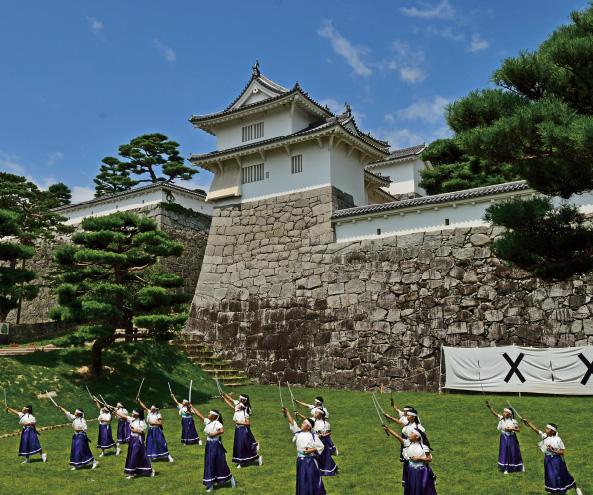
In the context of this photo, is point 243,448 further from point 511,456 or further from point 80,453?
point 511,456

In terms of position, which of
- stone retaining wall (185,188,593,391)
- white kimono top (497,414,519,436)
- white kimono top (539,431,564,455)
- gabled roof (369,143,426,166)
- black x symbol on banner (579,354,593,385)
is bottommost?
white kimono top (539,431,564,455)

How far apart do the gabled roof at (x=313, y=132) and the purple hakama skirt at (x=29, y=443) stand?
13152 mm

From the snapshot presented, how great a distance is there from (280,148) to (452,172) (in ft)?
34.3

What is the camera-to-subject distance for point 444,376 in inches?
603

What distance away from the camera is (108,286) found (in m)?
15.1

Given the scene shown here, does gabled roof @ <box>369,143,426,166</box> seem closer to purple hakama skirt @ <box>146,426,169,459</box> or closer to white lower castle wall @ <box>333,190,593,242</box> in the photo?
white lower castle wall @ <box>333,190,593,242</box>

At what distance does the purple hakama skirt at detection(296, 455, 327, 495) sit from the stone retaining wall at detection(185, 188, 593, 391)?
919 cm

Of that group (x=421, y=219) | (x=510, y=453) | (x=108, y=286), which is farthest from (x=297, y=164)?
(x=510, y=453)

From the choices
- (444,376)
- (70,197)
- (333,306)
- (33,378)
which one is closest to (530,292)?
(444,376)

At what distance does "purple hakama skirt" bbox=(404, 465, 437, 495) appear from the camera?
6.46m

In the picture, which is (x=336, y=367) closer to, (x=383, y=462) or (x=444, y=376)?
(x=444, y=376)

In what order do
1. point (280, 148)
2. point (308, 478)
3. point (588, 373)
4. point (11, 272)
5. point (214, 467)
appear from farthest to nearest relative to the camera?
point (280, 148) → point (11, 272) → point (588, 373) → point (214, 467) → point (308, 478)

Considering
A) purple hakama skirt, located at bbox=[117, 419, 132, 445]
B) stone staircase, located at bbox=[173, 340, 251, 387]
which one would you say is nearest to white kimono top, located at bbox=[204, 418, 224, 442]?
purple hakama skirt, located at bbox=[117, 419, 132, 445]

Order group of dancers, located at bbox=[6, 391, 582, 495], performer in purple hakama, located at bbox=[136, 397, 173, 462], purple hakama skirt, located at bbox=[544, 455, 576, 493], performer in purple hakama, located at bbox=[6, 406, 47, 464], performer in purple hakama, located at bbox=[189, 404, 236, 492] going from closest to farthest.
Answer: group of dancers, located at bbox=[6, 391, 582, 495] < purple hakama skirt, located at bbox=[544, 455, 576, 493] < performer in purple hakama, located at bbox=[189, 404, 236, 492] < performer in purple hakama, located at bbox=[136, 397, 173, 462] < performer in purple hakama, located at bbox=[6, 406, 47, 464]
